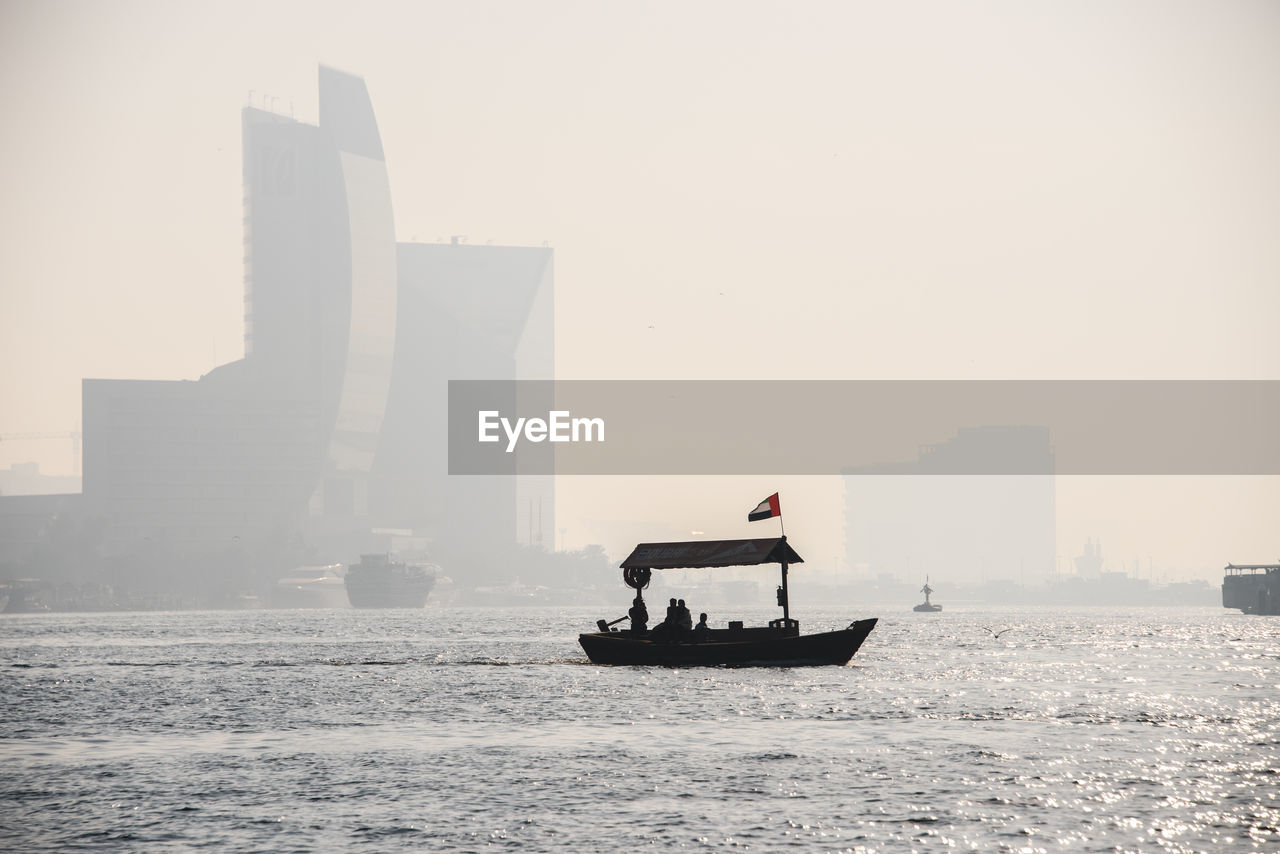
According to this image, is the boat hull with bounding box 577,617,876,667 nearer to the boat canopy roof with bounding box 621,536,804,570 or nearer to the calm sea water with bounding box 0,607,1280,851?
the calm sea water with bounding box 0,607,1280,851

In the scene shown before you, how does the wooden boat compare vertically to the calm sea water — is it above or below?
above

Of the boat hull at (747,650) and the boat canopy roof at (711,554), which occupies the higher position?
the boat canopy roof at (711,554)

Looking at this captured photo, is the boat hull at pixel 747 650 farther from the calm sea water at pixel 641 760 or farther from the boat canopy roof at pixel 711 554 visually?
the boat canopy roof at pixel 711 554

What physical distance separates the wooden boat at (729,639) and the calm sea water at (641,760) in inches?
50.0

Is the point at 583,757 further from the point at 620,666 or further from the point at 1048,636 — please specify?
the point at 1048,636

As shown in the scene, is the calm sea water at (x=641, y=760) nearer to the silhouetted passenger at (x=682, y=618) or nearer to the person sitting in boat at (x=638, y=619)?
the silhouetted passenger at (x=682, y=618)

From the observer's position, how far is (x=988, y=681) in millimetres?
68938

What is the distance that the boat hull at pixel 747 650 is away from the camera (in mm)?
65438

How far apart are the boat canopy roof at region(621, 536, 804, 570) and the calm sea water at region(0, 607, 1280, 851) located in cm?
558

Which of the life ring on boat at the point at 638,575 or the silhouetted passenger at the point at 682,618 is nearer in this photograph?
the silhouetted passenger at the point at 682,618

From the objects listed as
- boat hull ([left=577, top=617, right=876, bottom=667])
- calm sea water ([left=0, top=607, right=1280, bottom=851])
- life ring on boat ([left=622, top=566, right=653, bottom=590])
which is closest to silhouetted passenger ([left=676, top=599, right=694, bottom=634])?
boat hull ([left=577, top=617, right=876, bottom=667])

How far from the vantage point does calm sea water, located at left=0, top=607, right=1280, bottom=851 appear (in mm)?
29391

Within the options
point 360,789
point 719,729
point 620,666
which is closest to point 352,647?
point 620,666

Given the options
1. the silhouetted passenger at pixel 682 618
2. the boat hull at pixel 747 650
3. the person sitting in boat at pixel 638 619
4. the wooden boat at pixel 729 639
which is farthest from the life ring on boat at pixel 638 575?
the silhouetted passenger at pixel 682 618
